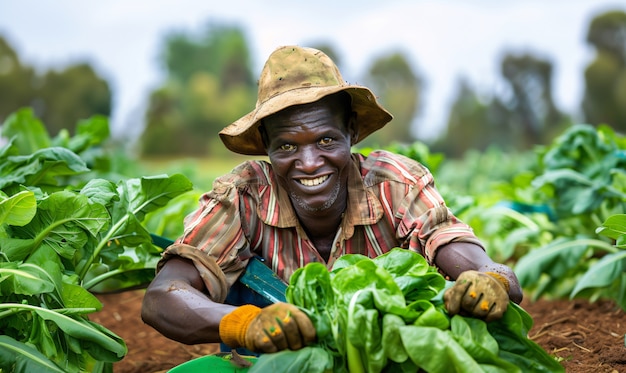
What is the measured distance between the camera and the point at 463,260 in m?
2.83

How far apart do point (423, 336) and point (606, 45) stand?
28.0 meters

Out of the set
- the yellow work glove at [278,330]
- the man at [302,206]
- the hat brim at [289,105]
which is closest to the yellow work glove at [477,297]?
the man at [302,206]

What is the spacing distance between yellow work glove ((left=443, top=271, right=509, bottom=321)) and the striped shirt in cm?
62

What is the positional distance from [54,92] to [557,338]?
1412 inches

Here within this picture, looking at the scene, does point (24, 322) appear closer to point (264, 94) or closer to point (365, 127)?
point (264, 94)

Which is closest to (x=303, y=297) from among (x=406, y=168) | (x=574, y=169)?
(x=406, y=168)

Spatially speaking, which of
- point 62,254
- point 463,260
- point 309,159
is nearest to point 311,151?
point 309,159

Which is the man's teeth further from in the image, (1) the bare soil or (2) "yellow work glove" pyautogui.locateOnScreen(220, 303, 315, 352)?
(1) the bare soil

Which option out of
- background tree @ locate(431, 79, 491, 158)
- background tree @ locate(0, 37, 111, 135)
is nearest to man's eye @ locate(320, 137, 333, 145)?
background tree @ locate(431, 79, 491, 158)

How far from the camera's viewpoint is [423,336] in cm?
219

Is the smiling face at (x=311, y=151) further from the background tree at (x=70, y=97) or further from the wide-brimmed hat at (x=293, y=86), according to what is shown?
the background tree at (x=70, y=97)

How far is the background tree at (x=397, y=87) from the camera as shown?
1474 inches

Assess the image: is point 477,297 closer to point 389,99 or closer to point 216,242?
point 216,242

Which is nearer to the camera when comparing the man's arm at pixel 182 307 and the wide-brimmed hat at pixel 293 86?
the man's arm at pixel 182 307
